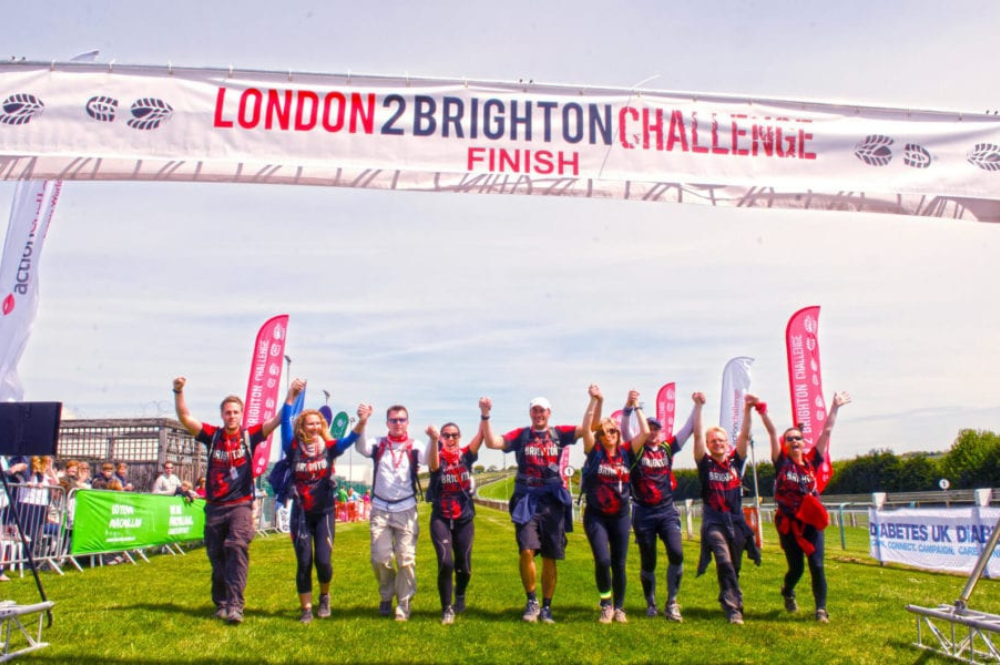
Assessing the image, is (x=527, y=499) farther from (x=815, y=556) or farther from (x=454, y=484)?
(x=815, y=556)

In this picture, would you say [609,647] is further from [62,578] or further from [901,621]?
[62,578]

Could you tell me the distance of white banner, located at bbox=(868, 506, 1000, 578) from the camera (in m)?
14.1

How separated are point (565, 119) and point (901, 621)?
6131 mm

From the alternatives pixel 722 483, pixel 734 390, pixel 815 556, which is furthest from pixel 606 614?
pixel 734 390

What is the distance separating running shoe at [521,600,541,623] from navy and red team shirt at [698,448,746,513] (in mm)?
2124

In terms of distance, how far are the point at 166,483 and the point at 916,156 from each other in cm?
1692

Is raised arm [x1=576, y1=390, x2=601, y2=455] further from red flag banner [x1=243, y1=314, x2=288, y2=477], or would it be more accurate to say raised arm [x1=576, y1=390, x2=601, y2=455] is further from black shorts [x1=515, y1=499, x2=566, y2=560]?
red flag banner [x1=243, y1=314, x2=288, y2=477]

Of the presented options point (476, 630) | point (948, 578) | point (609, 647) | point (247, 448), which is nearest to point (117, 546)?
point (247, 448)

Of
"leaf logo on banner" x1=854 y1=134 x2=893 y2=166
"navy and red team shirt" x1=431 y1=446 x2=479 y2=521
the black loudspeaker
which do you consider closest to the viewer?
"leaf logo on banner" x1=854 y1=134 x2=893 y2=166

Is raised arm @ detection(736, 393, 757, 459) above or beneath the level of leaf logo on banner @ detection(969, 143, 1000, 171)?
beneath

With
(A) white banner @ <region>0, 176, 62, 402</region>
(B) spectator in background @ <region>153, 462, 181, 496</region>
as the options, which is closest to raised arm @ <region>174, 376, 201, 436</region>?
(A) white banner @ <region>0, 176, 62, 402</region>

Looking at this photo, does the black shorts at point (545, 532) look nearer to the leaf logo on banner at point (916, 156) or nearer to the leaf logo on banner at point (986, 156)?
the leaf logo on banner at point (916, 156)

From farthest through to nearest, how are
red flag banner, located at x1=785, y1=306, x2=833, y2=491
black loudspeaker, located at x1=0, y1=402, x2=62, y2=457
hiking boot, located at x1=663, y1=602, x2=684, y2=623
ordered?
red flag banner, located at x1=785, y1=306, x2=833, y2=491, hiking boot, located at x1=663, y1=602, x2=684, y2=623, black loudspeaker, located at x1=0, y1=402, x2=62, y2=457

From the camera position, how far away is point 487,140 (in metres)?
6.12
